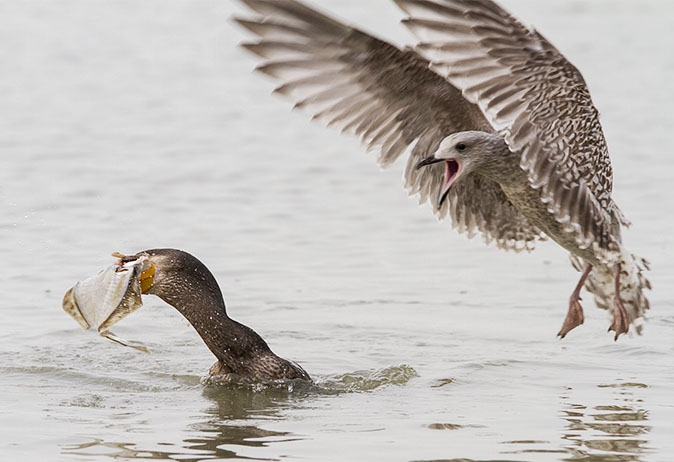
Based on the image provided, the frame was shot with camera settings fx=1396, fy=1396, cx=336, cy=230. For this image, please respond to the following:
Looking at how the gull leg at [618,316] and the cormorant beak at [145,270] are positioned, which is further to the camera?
the gull leg at [618,316]

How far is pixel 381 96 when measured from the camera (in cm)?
829

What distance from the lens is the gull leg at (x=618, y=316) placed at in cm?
808

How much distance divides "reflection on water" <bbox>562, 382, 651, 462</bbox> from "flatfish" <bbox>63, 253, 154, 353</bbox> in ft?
7.26

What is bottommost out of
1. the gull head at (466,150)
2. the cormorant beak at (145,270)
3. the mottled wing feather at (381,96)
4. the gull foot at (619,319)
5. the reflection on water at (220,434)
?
the reflection on water at (220,434)

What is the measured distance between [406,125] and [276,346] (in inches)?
62.8

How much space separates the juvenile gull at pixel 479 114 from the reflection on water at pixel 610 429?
0.92m

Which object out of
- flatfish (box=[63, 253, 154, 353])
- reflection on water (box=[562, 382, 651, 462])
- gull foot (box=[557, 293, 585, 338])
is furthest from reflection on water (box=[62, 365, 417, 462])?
reflection on water (box=[562, 382, 651, 462])

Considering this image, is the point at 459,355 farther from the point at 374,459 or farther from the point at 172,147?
the point at 172,147

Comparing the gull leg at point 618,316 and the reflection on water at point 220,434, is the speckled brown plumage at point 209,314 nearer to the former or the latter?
the reflection on water at point 220,434

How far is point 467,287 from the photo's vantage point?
400 inches

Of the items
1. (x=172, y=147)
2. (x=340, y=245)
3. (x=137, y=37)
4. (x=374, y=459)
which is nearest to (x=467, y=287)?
(x=340, y=245)

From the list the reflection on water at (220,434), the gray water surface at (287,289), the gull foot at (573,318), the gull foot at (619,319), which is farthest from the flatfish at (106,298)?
the gull foot at (619,319)

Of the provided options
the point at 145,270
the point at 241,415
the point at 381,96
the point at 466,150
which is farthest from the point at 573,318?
the point at 145,270

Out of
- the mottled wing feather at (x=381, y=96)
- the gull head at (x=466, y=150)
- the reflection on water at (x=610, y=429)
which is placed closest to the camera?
the reflection on water at (x=610, y=429)
